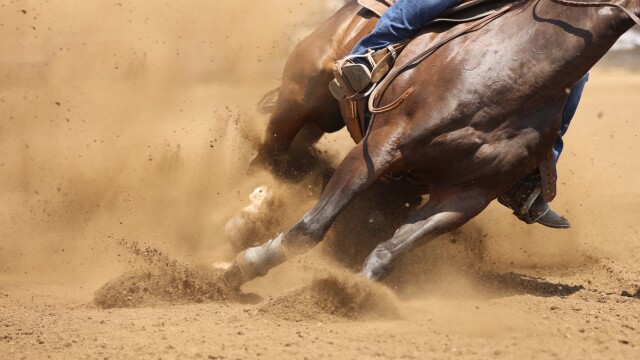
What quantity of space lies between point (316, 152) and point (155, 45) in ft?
7.38

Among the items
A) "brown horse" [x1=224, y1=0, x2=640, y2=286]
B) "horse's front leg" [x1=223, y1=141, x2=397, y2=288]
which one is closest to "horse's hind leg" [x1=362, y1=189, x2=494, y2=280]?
"brown horse" [x1=224, y1=0, x2=640, y2=286]

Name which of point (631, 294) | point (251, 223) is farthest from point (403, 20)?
point (631, 294)

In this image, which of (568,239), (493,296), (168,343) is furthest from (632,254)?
(168,343)

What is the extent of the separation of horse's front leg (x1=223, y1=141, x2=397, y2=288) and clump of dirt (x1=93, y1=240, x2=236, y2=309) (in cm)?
34

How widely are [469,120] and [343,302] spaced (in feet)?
3.96

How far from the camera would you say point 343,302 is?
4.42m

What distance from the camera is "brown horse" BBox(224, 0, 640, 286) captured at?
14.1ft

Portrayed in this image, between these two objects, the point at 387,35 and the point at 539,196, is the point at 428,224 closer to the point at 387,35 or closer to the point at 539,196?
the point at 539,196

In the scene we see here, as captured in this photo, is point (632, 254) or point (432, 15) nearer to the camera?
point (432, 15)

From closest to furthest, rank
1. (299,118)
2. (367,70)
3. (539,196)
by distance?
(367,70), (539,196), (299,118)

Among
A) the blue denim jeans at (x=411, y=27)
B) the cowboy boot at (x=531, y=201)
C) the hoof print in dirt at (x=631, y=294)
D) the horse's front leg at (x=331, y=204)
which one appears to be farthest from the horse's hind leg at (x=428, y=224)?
the hoof print in dirt at (x=631, y=294)

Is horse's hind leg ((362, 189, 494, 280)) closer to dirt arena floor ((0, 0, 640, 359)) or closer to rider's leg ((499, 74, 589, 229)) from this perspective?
dirt arena floor ((0, 0, 640, 359))

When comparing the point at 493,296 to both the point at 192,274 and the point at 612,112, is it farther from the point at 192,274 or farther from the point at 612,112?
the point at 612,112

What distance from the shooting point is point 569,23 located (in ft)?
14.0
